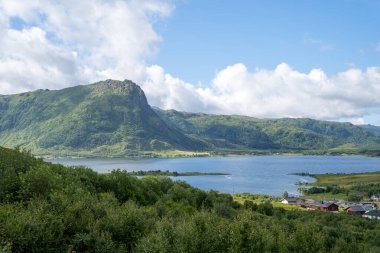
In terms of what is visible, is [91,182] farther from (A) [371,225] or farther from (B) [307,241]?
(A) [371,225]

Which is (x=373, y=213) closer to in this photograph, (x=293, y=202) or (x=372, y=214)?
(x=372, y=214)

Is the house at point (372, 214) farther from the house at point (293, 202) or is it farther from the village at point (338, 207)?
the house at point (293, 202)

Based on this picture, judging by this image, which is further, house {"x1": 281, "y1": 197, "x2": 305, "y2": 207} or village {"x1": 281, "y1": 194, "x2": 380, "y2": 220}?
house {"x1": 281, "y1": 197, "x2": 305, "y2": 207}

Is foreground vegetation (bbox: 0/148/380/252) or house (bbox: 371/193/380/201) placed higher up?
foreground vegetation (bbox: 0/148/380/252)

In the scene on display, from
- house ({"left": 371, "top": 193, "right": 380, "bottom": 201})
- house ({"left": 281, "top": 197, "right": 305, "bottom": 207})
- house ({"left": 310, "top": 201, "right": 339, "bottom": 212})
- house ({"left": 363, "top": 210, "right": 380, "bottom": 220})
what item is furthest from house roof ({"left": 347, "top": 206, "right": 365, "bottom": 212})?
house ({"left": 371, "top": 193, "right": 380, "bottom": 201})

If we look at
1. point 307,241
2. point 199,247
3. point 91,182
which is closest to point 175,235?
point 199,247

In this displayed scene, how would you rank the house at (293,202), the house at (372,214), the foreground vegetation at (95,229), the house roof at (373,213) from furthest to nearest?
1. the house at (293,202)
2. the house roof at (373,213)
3. the house at (372,214)
4. the foreground vegetation at (95,229)

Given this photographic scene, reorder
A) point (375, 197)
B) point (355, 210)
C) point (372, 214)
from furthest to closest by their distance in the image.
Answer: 1. point (375, 197)
2. point (355, 210)
3. point (372, 214)

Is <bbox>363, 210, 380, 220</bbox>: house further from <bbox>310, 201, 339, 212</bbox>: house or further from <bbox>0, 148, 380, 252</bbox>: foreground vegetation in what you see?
<bbox>0, 148, 380, 252</bbox>: foreground vegetation

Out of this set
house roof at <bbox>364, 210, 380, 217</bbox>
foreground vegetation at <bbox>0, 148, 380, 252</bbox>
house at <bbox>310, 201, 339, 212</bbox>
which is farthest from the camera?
house at <bbox>310, 201, 339, 212</bbox>

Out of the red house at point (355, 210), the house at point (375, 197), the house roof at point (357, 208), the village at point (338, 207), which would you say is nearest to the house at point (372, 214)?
the village at point (338, 207)

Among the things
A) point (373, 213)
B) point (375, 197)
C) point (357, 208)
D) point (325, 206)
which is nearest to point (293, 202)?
point (325, 206)

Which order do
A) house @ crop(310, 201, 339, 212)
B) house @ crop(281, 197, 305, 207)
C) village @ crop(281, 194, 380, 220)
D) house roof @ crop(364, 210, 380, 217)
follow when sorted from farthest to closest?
1. house @ crop(281, 197, 305, 207)
2. house @ crop(310, 201, 339, 212)
3. village @ crop(281, 194, 380, 220)
4. house roof @ crop(364, 210, 380, 217)

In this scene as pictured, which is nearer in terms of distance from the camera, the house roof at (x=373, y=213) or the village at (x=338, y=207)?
the house roof at (x=373, y=213)
